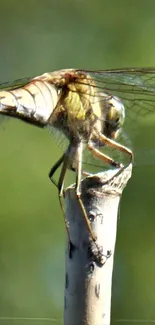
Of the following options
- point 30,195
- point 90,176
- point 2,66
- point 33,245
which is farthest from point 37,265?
point 90,176

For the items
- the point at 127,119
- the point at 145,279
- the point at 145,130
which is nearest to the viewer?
the point at 127,119

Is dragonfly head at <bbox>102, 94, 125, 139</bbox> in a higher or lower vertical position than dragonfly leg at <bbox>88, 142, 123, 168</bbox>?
higher

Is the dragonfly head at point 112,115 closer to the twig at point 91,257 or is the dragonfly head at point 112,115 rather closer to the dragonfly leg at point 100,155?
the dragonfly leg at point 100,155

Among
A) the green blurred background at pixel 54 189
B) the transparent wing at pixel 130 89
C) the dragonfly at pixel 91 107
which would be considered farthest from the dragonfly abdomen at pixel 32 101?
the green blurred background at pixel 54 189

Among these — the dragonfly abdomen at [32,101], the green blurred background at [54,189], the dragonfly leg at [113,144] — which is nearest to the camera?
the dragonfly abdomen at [32,101]

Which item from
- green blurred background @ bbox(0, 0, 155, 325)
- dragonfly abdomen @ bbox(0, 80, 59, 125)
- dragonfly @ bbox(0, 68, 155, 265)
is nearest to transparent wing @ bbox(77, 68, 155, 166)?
dragonfly @ bbox(0, 68, 155, 265)

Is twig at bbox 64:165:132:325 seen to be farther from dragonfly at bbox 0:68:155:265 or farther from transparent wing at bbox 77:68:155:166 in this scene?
transparent wing at bbox 77:68:155:166

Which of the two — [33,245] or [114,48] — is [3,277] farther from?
[114,48]
